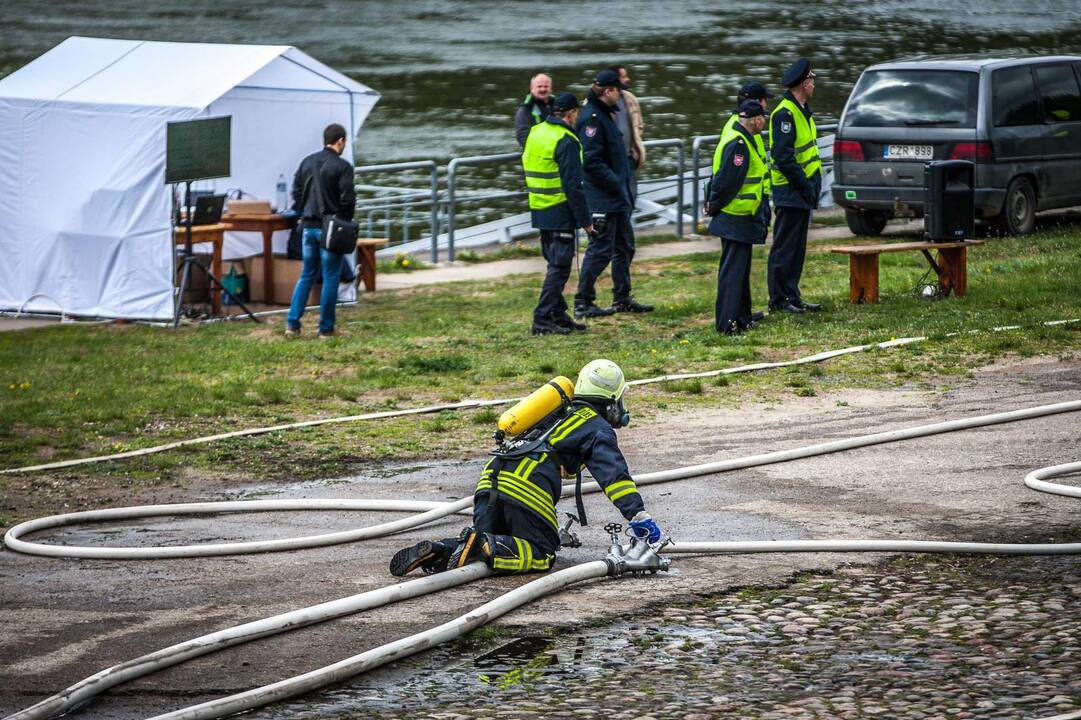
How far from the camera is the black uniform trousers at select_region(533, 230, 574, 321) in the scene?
1319cm

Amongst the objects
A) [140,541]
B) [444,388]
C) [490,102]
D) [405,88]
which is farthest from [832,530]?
[405,88]

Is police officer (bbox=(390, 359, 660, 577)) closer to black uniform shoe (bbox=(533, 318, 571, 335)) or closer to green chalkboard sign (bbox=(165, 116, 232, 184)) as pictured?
black uniform shoe (bbox=(533, 318, 571, 335))

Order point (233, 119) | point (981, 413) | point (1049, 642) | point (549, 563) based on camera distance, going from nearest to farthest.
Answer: point (1049, 642) < point (549, 563) < point (981, 413) < point (233, 119)

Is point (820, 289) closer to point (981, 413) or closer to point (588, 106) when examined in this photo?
point (588, 106)

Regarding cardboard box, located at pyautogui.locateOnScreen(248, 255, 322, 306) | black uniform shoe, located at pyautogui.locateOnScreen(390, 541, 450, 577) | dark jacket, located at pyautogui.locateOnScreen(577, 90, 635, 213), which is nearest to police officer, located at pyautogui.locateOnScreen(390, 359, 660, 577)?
black uniform shoe, located at pyautogui.locateOnScreen(390, 541, 450, 577)

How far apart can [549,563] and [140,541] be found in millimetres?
2104

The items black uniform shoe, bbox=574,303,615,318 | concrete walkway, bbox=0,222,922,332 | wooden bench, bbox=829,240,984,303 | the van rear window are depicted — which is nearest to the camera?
wooden bench, bbox=829,240,984,303

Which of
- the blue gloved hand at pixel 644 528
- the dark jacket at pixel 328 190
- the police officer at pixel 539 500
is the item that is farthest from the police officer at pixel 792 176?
the blue gloved hand at pixel 644 528

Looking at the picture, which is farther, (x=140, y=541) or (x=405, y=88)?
(x=405, y=88)

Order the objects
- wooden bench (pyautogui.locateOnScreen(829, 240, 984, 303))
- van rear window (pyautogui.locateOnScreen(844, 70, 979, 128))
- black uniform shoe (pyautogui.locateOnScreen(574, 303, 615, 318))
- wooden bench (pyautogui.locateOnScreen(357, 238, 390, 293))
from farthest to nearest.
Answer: van rear window (pyautogui.locateOnScreen(844, 70, 979, 128)) < wooden bench (pyautogui.locateOnScreen(357, 238, 390, 293)) < black uniform shoe (pyautogui.locateOnScreen(574, 303, 615, 318)) < wooden bench (pyautogui.locateOnScreen(829, 240, 984, 303))

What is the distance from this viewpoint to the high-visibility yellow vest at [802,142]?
13.1 metres

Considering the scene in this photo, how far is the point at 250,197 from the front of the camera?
657 inches

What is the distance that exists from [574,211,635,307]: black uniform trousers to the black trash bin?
245 cm

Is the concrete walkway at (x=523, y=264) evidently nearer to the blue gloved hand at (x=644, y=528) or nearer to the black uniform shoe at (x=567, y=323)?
the black uniform shoe at (x=567, y=323)
